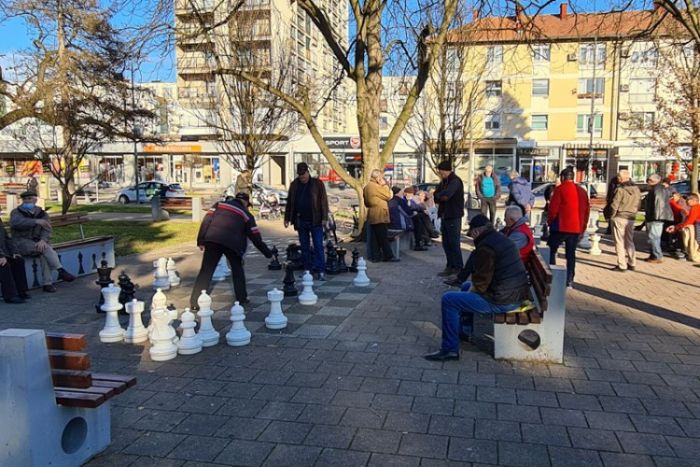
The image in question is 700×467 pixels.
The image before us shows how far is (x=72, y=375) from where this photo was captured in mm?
3484

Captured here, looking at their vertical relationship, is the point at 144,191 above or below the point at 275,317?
above

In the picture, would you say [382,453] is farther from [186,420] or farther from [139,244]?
[139,244]

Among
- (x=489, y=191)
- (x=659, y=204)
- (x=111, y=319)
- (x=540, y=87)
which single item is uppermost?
A: (x=540, y=87)

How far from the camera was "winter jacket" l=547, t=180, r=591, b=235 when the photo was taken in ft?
29.2

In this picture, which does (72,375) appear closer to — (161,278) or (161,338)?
(161,338)

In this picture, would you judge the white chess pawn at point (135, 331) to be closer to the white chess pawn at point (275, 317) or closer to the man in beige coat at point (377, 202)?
the white chess pawn at point (275, 317)

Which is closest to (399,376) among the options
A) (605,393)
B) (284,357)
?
(284,357)

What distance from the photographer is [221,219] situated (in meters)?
7.25

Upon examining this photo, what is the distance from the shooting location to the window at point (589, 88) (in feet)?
159

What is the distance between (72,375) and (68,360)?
4.0 inches

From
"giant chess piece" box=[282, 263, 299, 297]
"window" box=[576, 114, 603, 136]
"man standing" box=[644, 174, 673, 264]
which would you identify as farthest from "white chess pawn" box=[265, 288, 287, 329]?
"window" box=[576, 114, 603, 136]

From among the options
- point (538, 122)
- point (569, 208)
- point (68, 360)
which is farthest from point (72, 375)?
point (538, 122)

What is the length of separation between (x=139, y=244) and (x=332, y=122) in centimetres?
5235

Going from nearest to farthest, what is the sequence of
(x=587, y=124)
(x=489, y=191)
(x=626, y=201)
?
(x=626, y=201) < (x=489, y=191) < (x=587, y=124)
